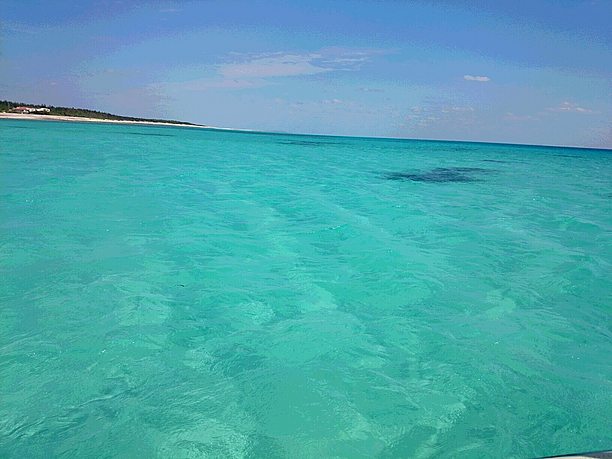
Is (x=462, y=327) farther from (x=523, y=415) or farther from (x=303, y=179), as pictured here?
(x=303, y=179)

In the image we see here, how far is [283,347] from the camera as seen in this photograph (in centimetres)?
466

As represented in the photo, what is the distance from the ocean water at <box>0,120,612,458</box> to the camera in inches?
134

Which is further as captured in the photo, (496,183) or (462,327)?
(496,183)

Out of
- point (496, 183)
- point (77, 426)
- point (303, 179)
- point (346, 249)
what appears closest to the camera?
point (77, 426)

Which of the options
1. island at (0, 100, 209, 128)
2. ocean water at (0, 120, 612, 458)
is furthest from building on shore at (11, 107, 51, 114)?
ocean water at (0, 120, 612, 458)

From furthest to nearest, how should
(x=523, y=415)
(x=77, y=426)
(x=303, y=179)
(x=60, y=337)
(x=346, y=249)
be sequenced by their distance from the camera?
1. (x=303, y=179)
2. (x=346, y=249)
3. (x=60, y=337)
4. (x=523, y=415)
5. (x=77, y=426)

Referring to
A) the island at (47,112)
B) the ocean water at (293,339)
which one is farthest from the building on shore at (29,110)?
the ocean water at (293,339)

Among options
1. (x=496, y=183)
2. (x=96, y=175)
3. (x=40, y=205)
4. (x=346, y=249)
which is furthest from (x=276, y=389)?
(x=496, y=183)

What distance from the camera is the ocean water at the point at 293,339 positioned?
340 cm

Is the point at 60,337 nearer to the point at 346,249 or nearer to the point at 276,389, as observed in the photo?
the point at 276,389

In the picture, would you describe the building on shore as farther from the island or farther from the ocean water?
the ocean water

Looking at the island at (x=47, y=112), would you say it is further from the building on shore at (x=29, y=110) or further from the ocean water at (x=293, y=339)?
the ocean water at (x=293, y=339)

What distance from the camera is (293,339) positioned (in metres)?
4.86

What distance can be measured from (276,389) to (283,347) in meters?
0.73
